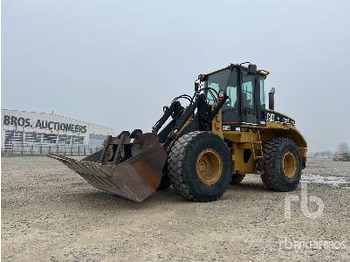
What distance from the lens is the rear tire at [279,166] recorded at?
27.3 feet

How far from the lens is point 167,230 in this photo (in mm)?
4781

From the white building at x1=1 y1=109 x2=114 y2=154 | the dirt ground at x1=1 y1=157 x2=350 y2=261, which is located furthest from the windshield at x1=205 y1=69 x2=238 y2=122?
the white building at x1=1 y1=109 x2=114 y2=154

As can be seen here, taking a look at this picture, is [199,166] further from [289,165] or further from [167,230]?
[289,165]

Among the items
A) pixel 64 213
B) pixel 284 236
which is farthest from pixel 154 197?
pixel 284 236

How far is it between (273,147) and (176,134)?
2764 millimetres

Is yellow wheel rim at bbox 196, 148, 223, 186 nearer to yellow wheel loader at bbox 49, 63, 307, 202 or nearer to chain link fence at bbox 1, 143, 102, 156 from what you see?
yellow wheel loader at bbox 49, 63, 307, 202

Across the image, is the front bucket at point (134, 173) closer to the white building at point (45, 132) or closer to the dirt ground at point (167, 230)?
the dirt ground at point (167, 230)

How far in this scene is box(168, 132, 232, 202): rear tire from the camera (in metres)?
6.20

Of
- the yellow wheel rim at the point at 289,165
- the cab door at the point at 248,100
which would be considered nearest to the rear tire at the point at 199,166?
the cab door at the point at 248,100

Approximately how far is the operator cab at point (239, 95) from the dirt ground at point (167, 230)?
1947mm

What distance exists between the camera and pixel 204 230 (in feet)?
15.7

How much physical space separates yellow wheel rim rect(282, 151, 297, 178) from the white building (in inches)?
1257

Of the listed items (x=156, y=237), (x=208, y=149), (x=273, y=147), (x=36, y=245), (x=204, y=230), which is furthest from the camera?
(x=273, y=147)

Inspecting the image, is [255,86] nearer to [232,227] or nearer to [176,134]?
[176,134]
